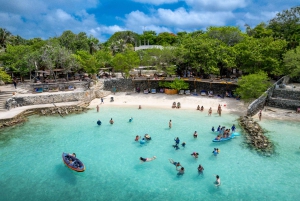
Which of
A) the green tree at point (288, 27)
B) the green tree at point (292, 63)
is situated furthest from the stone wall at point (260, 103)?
the green tree at point (288, 27)

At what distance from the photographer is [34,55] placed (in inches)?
1604

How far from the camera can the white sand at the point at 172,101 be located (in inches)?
1303

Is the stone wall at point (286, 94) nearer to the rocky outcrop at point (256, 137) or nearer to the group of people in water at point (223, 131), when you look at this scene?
the rocky outcrop at point (256, 137)

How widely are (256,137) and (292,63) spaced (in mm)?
17779

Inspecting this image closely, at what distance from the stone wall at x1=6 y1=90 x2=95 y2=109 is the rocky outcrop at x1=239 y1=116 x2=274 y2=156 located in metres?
25.9

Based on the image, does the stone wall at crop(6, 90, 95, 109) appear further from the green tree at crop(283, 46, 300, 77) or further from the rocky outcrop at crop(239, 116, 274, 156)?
the green tree at crop(283, 46, 300, 77)

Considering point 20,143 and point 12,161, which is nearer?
point 12,161

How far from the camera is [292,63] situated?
33094 millimetres

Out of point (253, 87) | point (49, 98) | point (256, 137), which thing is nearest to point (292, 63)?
point (253, 87)

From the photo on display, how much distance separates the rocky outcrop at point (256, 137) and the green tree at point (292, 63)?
12822mm

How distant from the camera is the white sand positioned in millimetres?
33094

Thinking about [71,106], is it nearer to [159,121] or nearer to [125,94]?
[125,94]

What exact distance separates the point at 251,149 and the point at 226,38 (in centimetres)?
3143

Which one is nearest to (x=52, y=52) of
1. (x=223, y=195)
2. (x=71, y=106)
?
(x=71, y=106)
